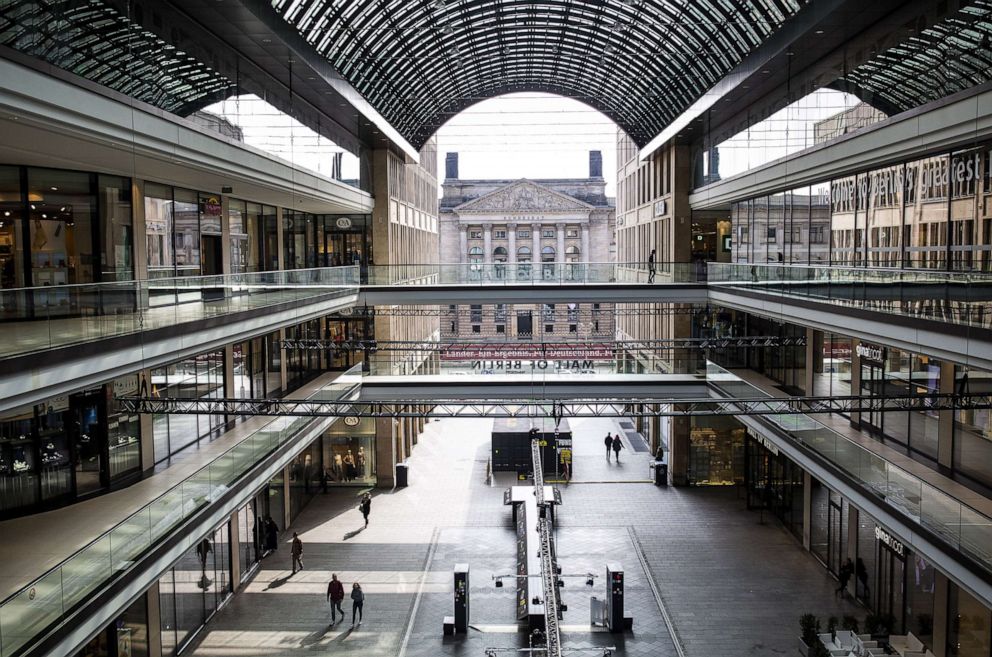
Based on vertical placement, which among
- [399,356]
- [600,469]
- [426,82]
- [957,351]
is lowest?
[600,469]

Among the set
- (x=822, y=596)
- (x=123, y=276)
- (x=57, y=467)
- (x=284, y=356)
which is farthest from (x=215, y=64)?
(x=822, y=596)

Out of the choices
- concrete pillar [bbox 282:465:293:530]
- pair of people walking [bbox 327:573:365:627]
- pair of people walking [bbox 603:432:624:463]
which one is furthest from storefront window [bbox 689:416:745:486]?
pair of people walking [bbox 327:573:365:627]

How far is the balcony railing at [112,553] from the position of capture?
9156 mm

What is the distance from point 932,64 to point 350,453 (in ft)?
76.5

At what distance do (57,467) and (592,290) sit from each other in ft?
64.4

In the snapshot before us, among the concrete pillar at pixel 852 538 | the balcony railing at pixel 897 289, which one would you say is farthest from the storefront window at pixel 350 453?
the concrete pillar at pixel 852 538

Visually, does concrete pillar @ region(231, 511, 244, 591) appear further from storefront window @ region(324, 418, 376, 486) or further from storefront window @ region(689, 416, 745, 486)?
storefront window @ region(689, 416, 745, 486)

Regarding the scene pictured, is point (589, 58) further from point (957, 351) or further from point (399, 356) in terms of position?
point (957, 351)

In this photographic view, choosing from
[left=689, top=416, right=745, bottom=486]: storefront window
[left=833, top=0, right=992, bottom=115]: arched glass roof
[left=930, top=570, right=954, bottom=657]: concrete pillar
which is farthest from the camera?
[left=689, top=416, right=745, bottom=486]: storefront window

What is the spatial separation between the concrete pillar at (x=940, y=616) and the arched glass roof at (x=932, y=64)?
28.7 ft

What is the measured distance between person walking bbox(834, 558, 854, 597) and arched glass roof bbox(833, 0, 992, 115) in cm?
1048

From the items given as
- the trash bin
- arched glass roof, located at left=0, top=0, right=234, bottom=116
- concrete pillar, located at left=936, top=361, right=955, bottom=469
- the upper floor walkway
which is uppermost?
arched glass roof, located at left=0, top=0, right=234, bottom=116

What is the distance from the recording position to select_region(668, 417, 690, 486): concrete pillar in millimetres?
31875

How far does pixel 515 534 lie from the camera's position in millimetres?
25609
